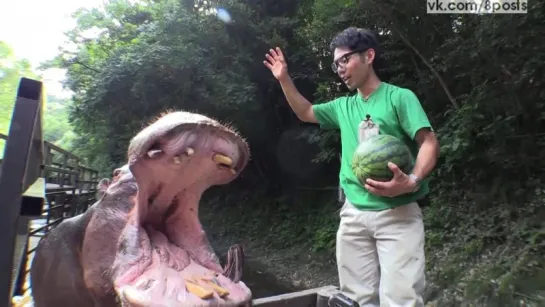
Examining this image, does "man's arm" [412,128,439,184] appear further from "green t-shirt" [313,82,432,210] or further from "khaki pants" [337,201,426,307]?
"khaki pants" [337,201,426,307]

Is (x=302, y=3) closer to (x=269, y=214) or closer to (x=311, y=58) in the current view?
(x=311, y=58)

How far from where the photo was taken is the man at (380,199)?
1927 mm

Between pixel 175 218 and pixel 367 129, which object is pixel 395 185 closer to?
pixel 367 129

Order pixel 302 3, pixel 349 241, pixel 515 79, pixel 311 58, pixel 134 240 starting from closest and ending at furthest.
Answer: pixel 134 240 < pixel 349 241 < pixel 515 79 < pixel 311 58 < pixel 302 3

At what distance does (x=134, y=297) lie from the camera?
42.5 inches

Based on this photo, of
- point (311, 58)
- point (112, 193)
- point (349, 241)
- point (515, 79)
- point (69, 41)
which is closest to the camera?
point (112, 193)

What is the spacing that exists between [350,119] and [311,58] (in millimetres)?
7354

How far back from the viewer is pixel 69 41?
14.9 meters

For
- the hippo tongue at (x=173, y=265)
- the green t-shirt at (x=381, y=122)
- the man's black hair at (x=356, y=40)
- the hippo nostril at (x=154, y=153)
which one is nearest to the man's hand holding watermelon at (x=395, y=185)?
the green t-shirt at (x=381, y=122)

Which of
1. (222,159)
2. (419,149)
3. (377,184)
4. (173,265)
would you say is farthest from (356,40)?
(173,265)

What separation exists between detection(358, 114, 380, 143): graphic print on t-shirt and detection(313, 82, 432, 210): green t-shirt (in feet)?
0.06

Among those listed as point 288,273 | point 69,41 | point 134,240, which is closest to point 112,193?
point 134,240

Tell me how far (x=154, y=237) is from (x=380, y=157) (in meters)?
0.99

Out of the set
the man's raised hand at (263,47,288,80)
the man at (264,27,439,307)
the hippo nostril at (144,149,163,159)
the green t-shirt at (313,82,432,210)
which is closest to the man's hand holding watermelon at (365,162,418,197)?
the man at (264,27,439,307)
